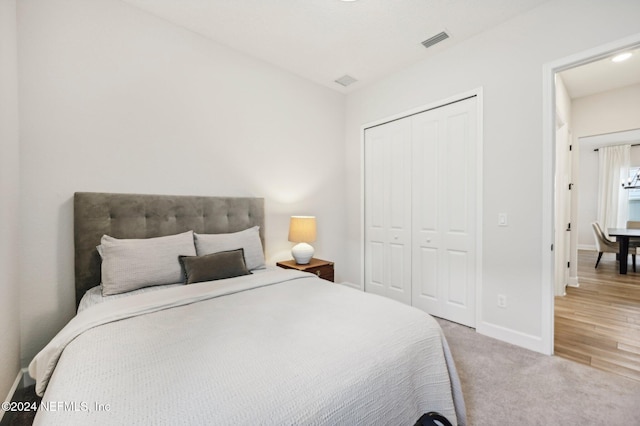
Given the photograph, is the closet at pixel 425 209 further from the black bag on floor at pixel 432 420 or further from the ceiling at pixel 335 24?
the black bag on floor at pixel 432 420

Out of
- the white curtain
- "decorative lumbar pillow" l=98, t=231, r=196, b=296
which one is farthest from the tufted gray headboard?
the white curtain

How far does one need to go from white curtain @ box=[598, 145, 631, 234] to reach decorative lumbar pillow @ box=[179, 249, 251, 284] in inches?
335

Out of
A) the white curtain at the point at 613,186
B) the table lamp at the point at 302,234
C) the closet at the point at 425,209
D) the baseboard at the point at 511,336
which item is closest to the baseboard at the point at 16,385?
the table lamp at the point at 302,234

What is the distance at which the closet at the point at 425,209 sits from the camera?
8.82 ft

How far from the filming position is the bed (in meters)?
0.76

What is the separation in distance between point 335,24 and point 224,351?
2.63 metres

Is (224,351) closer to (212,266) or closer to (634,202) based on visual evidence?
(212,266)

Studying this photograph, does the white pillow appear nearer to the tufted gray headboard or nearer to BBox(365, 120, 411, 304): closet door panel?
the tufted gray headboard

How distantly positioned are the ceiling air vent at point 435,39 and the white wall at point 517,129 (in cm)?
22

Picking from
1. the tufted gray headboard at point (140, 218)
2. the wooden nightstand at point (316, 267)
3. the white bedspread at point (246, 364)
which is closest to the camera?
the white bedspread at point (246, 364)

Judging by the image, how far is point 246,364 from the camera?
92cm

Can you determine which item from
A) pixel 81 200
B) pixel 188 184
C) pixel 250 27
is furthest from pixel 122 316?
pixel 250 27

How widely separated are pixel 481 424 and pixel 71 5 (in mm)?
3787

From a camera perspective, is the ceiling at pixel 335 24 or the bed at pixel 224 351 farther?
the ceiling at pixel 335 24
